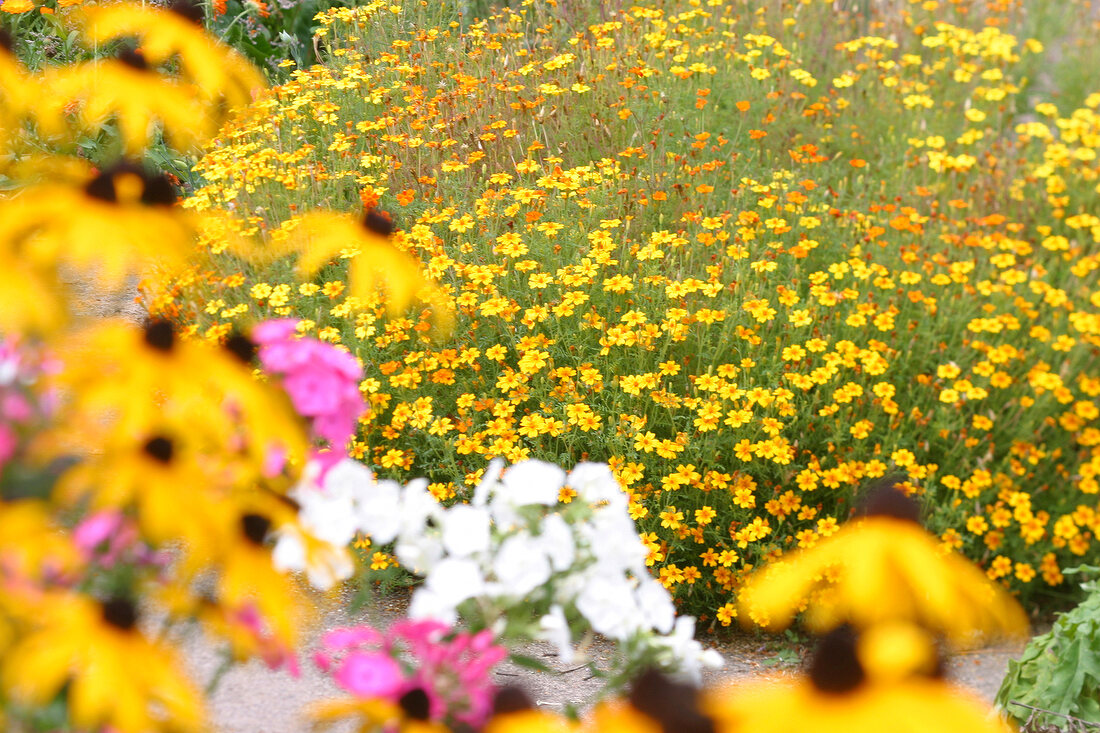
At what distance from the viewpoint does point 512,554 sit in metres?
1.14

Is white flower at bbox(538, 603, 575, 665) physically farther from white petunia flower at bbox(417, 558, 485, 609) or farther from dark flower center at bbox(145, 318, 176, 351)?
dark flower center at bbox(145, 318, 176, 351)

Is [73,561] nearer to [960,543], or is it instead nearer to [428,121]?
[960,543]

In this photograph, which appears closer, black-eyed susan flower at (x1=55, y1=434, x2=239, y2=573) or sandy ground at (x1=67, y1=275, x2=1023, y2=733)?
black-eyed susan flower at (x1=55, y1=434, x2=239, y2=573)

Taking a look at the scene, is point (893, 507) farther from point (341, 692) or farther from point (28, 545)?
point (341, 692)

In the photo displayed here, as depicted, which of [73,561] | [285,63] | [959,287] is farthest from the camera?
[285,63]

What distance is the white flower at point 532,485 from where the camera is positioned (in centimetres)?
120

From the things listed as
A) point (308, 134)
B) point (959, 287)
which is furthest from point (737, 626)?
point (308, 134)

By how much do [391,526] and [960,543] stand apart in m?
2.39

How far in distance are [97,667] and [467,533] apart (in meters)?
0.40

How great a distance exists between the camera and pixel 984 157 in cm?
502

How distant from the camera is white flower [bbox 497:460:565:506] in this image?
3.93 feet

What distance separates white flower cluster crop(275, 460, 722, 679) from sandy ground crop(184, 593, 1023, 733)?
696 mm

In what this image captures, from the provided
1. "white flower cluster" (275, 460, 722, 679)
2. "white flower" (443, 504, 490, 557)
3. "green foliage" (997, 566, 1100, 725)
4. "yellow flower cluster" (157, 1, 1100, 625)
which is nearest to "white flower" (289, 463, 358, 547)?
"white flower cluster" (275, 460, 722, 679)

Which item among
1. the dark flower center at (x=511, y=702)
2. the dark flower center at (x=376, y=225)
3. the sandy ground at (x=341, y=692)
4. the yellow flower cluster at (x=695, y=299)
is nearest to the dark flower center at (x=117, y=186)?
the dark flower center at (x=376, y=225)
